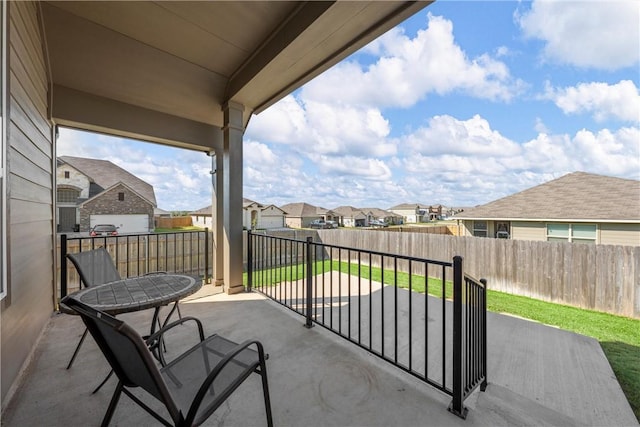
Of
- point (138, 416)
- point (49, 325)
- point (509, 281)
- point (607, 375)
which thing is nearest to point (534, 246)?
point (509, 281)

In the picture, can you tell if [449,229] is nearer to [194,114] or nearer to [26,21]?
[194,114]

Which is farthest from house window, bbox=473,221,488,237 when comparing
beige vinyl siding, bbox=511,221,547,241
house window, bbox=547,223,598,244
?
house window, bbox=547,223,598,244

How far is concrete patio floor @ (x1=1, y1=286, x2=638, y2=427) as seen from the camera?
1.52m

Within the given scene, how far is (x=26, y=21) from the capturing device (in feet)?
6.66

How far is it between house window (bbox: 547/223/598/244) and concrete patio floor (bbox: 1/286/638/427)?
283 inches

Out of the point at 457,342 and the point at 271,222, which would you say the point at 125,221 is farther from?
the point at 457,342

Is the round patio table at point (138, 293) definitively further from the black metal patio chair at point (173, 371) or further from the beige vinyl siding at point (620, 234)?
the beige vinyl siding at point (620, 234)

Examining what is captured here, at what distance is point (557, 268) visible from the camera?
5723mm

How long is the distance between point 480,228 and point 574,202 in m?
3.13

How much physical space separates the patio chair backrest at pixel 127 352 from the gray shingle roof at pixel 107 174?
17561mm

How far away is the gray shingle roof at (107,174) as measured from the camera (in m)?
14.4

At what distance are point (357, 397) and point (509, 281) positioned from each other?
672 cm

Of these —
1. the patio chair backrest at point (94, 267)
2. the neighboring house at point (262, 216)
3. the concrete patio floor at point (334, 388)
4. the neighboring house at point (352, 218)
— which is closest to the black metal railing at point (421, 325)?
the concrete patio floor at point (334, 388)

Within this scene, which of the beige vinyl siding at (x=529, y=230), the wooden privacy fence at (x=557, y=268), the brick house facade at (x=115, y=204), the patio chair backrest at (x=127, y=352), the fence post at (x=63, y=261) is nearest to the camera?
the patio chair backrest at (x=127, y=352)
